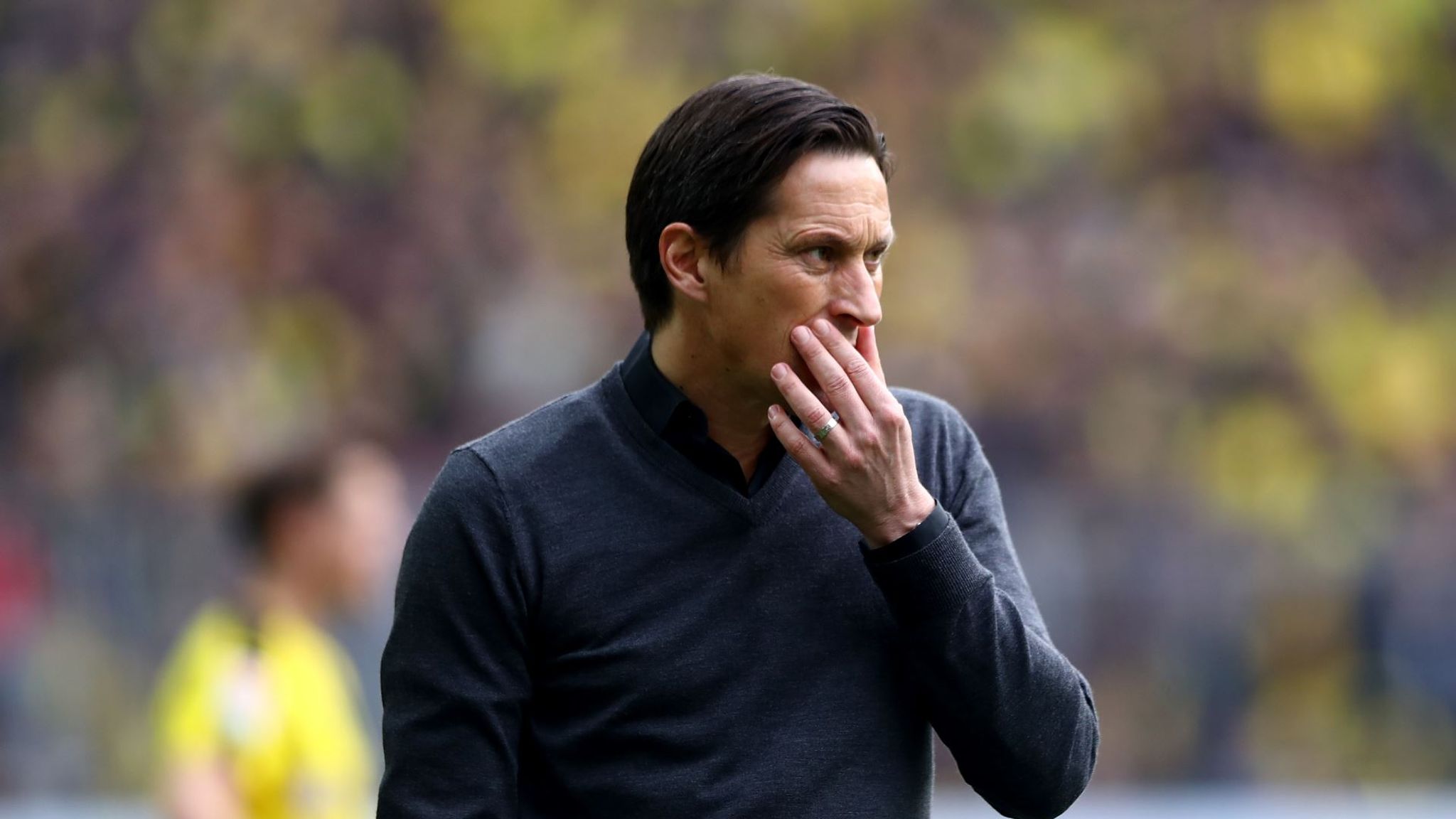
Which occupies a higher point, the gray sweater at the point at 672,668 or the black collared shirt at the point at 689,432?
the black collared shirt at the point at 689,432

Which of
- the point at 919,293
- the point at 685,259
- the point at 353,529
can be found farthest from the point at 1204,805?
the point at 685,259

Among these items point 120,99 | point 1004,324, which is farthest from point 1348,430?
point 120,99

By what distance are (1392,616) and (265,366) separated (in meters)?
4.99

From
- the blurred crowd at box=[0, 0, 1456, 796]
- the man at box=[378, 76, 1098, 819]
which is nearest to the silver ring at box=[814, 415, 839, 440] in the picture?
the man at box=[378, 76, 1098, 819]

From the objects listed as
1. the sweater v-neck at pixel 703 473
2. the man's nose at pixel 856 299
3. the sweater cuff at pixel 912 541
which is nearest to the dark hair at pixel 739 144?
the man's nose at pixel 856 299

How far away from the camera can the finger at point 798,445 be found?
204 cm

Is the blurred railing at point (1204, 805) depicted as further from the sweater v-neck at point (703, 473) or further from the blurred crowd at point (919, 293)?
the sweater v-neck at point (703, 473)

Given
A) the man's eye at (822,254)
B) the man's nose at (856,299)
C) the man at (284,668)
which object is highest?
the man's eye at (822,254)

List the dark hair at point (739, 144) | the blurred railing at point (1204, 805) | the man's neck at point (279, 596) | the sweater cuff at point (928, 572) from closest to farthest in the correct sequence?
the sweater cuff at point (928, 572) < the dark hair at point (739, 144) < the man's neck at point (279, 596) < the blurred railing at point (1204, 805)

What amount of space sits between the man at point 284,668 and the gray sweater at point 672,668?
6.54ft

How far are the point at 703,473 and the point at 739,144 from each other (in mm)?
410

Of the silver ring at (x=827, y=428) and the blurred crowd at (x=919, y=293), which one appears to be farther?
the blurred crowd at (x=919, y=293)

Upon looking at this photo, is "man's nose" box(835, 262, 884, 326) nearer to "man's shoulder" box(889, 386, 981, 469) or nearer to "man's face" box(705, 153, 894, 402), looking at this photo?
"man's face" box(705, 153, 894, 402)

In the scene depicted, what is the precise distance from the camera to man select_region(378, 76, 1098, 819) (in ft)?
6.74
